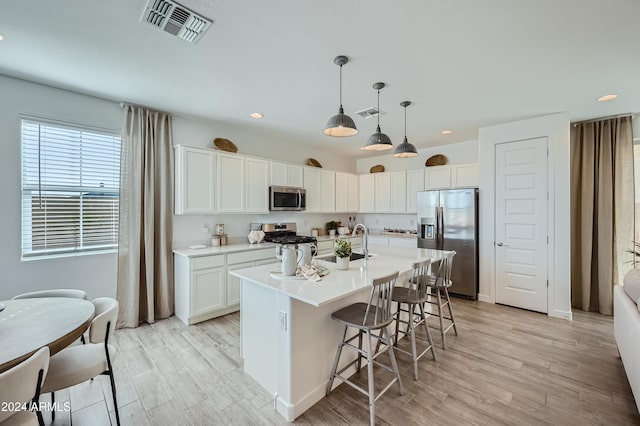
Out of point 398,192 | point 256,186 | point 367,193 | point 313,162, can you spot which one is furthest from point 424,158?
point 256,186

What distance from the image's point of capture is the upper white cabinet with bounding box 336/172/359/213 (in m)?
6.02

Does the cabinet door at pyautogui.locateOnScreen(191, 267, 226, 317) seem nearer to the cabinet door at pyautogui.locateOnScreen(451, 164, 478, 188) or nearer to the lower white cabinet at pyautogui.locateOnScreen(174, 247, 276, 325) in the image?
the lower white cabinet at pyautogui.locateOnScreen(174, 247, 276, 325)

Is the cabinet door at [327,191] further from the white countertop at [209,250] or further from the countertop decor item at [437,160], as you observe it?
the countertop decor item at [437,160]

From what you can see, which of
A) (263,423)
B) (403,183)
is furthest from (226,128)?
(263,423)

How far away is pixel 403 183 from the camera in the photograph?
18.6ft

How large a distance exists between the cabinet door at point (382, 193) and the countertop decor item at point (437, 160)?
0.84 m

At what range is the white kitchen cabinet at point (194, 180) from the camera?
143 inches

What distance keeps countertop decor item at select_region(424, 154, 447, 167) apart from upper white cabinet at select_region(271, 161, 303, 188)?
2651mm

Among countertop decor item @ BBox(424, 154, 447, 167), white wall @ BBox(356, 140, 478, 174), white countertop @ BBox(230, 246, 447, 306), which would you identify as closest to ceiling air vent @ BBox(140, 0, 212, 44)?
white countertop @ BBox(230, 246, 447, 306)

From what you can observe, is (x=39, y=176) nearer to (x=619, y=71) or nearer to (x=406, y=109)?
(x=406, y=109)

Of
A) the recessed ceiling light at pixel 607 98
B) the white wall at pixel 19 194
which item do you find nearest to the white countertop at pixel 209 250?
the white wall at pixel 19 194

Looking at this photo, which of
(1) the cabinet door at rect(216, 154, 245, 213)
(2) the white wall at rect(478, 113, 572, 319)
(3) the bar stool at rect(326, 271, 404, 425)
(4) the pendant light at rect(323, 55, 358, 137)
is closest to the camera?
(3) the bar stool at rect(326, 271, 404, 425)

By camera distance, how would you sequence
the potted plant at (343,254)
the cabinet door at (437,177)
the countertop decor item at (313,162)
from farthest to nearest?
the countertop decor item at (313,162) < the cabinet door at (437,177) < the potted plant at (343,254)

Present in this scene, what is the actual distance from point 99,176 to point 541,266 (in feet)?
19.6
